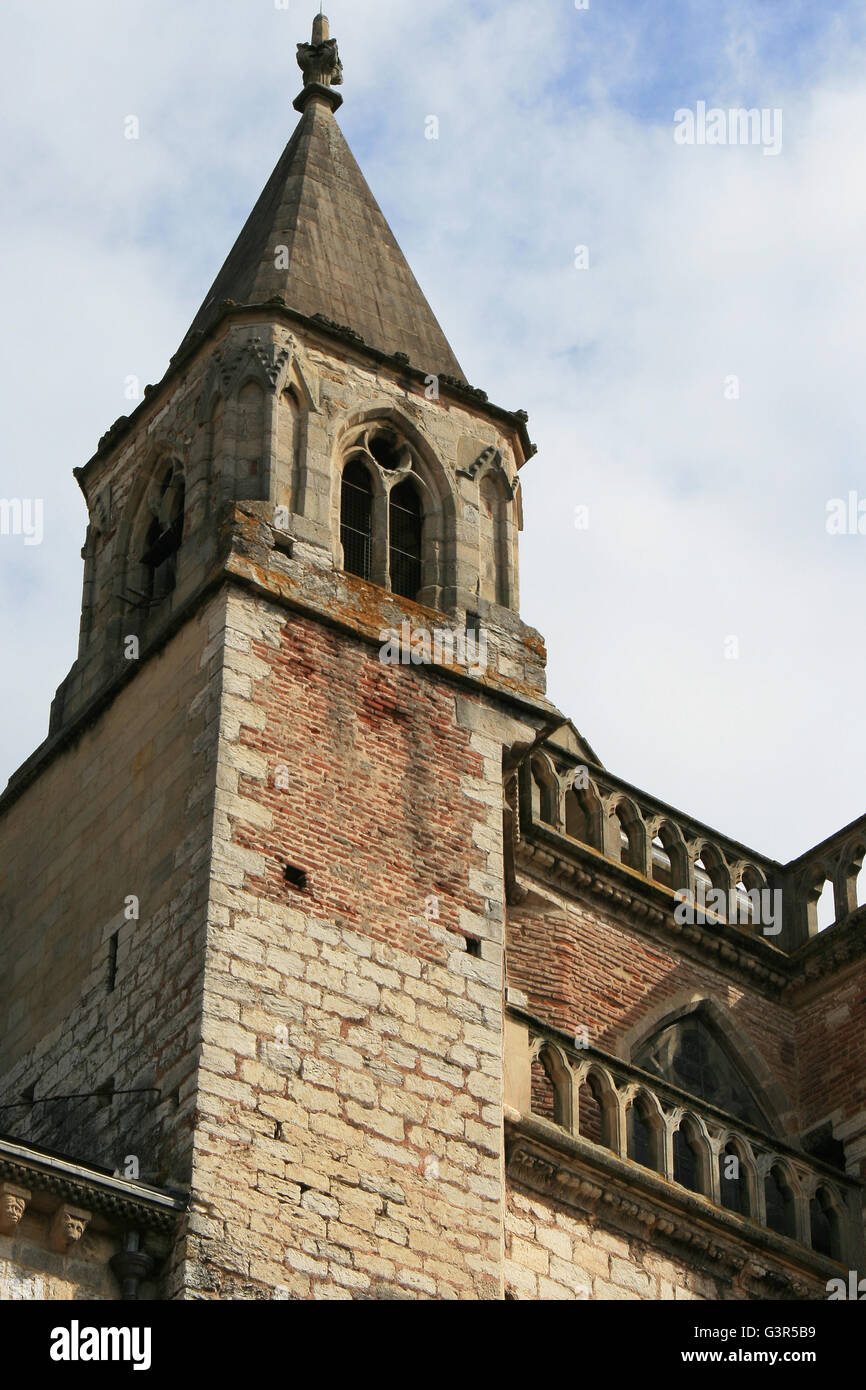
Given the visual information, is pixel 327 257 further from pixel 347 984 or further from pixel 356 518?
pixel 347 984

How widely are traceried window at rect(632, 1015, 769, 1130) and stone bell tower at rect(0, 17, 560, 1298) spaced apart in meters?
3.31

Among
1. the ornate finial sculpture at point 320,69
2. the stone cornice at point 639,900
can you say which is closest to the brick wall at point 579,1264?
the stone cornice at point 639,900

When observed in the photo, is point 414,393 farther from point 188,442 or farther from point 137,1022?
point 137,1022

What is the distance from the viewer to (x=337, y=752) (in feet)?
64.0

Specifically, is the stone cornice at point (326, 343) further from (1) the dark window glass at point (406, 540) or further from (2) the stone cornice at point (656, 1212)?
(2) the stone cornice at point (656, 1212)

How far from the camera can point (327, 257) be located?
23562 mm

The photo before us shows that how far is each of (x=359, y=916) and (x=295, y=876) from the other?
1.72ft

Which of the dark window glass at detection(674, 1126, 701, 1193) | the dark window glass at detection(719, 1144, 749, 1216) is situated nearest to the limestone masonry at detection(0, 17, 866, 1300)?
the dark window glass at detection(719, 1144, 749, 1216)

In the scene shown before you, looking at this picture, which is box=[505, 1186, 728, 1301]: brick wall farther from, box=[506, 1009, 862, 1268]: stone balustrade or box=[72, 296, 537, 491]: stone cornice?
box=[72, 296, 537, 491]: stone cornice

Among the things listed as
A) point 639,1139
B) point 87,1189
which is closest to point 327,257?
point 639,1139

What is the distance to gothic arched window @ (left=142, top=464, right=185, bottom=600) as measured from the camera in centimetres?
2202

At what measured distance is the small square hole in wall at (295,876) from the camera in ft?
61.0
